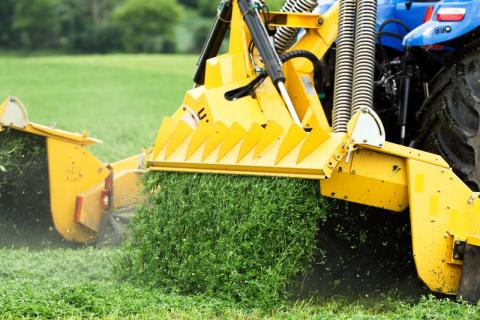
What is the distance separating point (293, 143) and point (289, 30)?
1.43 metres

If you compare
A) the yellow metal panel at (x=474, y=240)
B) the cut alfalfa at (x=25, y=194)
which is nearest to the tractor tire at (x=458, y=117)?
the yellow metal panel at (x=474, y=240)

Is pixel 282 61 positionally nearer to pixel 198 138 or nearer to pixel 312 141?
pixel 198 138

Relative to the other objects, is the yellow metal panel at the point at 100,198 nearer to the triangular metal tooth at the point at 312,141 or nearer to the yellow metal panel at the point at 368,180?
the triangular metal tooth at the point at 312,141

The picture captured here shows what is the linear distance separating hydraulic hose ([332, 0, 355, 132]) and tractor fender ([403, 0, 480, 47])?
0.37 m

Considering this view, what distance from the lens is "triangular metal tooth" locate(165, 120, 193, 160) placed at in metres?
5.46

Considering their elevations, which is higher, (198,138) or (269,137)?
(269,137)

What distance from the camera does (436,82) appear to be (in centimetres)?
496

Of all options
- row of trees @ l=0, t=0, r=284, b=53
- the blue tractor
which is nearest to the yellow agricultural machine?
the blue tractor

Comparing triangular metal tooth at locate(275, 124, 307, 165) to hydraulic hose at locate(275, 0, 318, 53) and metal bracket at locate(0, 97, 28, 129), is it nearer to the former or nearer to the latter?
hydraulic hose at locate(275, 0, 318, 53)

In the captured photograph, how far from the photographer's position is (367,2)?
5328 millimetres

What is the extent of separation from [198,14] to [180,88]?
45.4 meters

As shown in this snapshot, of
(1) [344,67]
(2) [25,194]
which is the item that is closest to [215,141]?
(1) [344,67]

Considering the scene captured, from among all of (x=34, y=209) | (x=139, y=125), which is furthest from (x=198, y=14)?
(x=34, y=209)

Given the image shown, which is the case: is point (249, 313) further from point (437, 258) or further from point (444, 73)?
point (444, 73)
